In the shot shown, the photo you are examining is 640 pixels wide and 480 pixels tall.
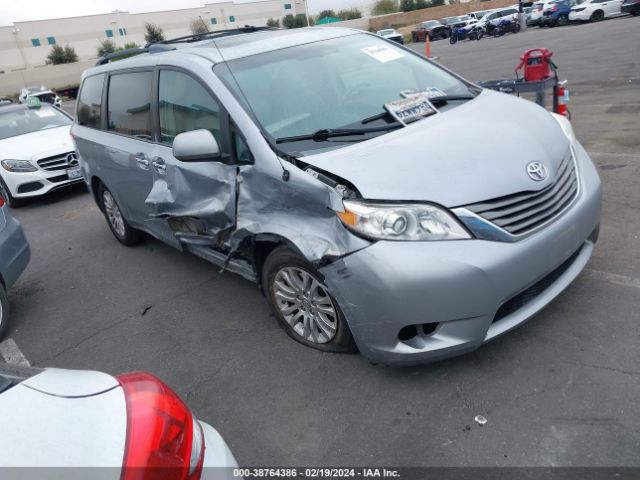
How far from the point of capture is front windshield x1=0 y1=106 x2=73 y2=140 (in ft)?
30.3

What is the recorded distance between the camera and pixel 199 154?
10.9 ft

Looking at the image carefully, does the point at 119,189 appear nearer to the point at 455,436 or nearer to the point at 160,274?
the point at 160,274

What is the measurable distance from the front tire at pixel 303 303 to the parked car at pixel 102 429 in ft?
4.29

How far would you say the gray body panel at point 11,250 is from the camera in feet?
14.7

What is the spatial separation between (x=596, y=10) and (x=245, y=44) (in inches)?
1297

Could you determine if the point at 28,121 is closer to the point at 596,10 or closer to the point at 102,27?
the point at 596,10

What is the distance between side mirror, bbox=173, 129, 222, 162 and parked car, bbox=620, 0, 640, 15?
31480 mm

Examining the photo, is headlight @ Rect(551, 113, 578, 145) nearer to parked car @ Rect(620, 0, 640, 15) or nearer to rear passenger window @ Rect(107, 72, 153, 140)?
rear passenger window @ Rect(107, 72, 153, 140)

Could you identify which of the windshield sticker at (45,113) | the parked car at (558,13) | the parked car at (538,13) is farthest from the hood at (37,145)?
the parked car at (538,13)

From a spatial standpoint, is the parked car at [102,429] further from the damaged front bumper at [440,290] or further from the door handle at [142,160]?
the door handle at [142,160]

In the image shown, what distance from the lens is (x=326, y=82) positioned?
144 inches

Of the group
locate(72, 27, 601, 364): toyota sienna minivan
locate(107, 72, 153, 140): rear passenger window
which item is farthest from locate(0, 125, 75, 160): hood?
locate(72, 27, 601, 364): toyota sienna minivan

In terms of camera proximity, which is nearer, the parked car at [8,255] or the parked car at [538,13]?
the parked car at [8,255]

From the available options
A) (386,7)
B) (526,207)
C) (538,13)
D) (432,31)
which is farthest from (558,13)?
(386,7)
